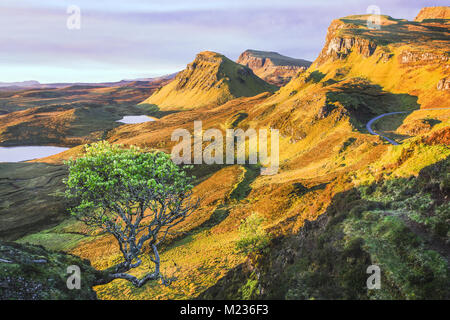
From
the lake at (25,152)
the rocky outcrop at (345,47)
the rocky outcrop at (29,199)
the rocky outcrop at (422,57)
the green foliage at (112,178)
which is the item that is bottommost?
the rocky outcrop at (29,199)

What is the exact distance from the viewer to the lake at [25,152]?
142 m

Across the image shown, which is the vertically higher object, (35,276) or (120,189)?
(120,189)

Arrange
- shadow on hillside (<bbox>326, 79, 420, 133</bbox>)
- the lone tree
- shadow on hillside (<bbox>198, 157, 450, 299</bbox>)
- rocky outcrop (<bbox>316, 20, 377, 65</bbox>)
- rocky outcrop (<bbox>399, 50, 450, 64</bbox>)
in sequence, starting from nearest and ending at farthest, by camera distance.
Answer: shadow on hillside (<bbox>198, 157, 450, 299</bbox>), the lone tree, shadow on hillside (<bbox>326, 79, 420, 133</bbox>), rocky outcrop (<bbox>399, 50, 450, 64</bbox>), rocky outcrop (<bbox>316, 20, 377, 65</bbox>)

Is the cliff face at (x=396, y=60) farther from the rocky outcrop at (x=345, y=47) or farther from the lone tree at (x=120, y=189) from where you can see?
the lone tree at (x=120, y=189)

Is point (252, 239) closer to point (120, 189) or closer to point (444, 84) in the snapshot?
point (120, 189)

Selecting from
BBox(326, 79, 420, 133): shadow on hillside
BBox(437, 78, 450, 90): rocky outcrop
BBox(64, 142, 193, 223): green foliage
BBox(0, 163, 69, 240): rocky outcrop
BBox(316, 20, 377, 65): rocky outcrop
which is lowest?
BBox(0, 163, 69, 240): rocky outcrop

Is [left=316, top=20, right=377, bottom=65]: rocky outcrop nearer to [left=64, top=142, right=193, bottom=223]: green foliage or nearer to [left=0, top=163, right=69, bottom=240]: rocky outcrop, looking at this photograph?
[left=64, top=142, right=193, bottom=223]: green foliage

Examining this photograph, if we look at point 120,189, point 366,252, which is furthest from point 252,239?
point 120,189

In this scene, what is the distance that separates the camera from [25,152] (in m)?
157

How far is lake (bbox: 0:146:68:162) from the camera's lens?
467ft

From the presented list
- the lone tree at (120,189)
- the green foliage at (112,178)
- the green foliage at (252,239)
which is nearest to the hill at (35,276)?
the lone tree at (120,189)

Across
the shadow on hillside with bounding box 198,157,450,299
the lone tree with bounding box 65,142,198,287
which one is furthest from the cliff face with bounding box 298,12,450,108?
the lone tree with bounding box 65,142,198,287
